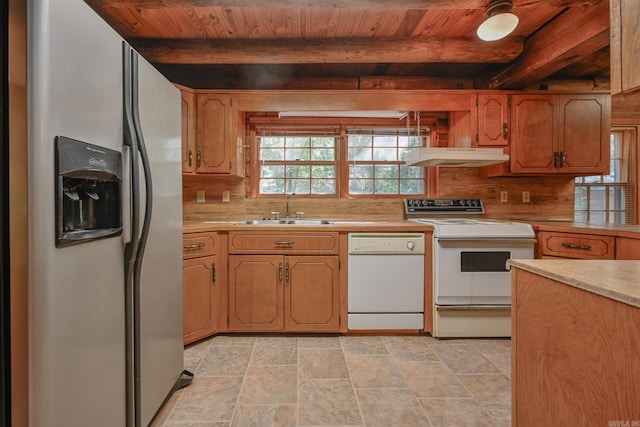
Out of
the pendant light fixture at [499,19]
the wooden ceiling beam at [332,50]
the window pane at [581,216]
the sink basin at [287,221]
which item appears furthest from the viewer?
the window pane at [581,216]

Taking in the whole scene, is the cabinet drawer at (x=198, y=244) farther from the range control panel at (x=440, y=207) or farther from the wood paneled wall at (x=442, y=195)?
the range control panel at (x=440, y=207)

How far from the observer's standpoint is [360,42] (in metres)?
2.55

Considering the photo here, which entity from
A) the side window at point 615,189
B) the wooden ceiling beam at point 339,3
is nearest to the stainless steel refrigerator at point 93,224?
the wooden ceiling beam at point 339,3

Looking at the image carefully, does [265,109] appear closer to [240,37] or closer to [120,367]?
[240,37]

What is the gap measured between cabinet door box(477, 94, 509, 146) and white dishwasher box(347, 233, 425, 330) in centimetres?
115

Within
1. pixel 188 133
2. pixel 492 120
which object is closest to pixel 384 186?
pixel 492 120

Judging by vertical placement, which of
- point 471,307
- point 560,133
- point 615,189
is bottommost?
point 471,307

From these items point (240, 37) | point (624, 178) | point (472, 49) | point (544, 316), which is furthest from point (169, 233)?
point (624, 178)

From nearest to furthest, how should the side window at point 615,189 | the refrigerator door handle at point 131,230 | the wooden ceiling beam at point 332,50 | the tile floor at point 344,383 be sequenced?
the refrigerator door handle at point 131,230 < the tile floor at point 344,383 < the wooden ceiling beam at point 332,50 < the side window at point 615,189

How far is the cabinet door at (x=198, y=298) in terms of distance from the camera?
222 cm

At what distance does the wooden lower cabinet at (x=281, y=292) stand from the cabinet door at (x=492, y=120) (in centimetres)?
173

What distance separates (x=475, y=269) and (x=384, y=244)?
716 mm

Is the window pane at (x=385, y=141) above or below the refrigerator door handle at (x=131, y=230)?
above

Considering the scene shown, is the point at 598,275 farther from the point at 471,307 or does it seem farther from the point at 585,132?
the point at 585,132
